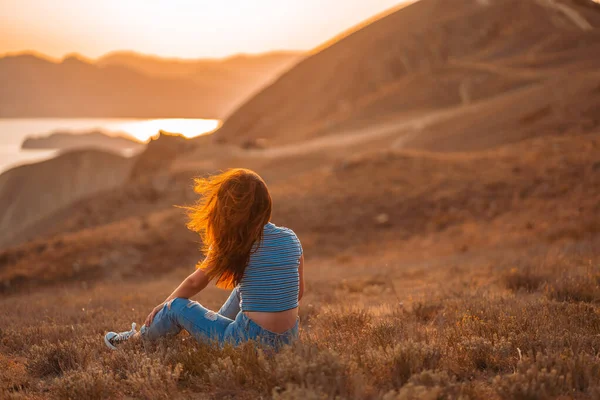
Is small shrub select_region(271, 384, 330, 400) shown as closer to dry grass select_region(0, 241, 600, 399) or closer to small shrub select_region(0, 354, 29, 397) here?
dry grass select_region(0, 241, 600, 399)

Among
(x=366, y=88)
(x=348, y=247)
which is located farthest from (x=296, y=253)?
→ (x=366, y=88)

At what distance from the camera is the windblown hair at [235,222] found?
371 cm

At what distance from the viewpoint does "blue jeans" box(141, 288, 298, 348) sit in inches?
152

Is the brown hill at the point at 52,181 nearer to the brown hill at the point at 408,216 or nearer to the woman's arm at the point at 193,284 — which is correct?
the brown hill at the point at 408,216

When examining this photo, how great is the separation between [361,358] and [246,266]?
3.26 ft

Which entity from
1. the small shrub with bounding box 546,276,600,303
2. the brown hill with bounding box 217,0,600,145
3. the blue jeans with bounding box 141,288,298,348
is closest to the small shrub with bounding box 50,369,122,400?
the blue jeans with bounding box 141,288,298,348

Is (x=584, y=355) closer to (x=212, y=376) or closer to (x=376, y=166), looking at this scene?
(x=212, y=376)

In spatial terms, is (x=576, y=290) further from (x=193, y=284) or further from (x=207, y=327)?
(x=193, y=284)

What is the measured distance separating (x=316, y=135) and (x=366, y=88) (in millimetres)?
26672

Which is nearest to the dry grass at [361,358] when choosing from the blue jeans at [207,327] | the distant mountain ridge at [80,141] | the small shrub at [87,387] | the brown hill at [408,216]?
the small shrub at [87,387]

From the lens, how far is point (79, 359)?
156 inches

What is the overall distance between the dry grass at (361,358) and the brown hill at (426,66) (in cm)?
2151

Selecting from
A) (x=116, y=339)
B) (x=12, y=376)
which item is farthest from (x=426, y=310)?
(x=12, y=376)

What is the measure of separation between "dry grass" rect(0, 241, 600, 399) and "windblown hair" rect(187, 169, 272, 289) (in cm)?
55
